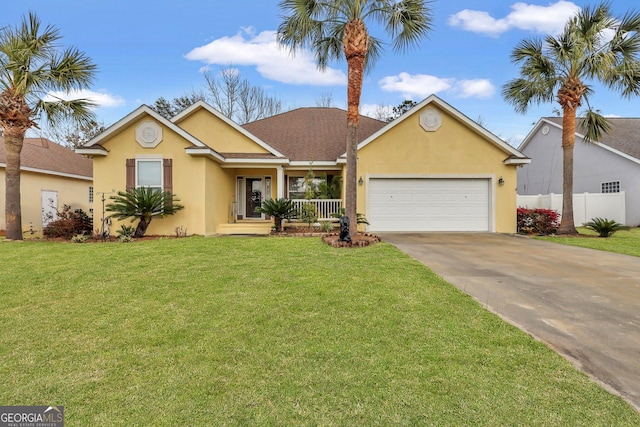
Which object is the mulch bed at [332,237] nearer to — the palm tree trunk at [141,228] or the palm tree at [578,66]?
the palm tree trunk at [141,228]

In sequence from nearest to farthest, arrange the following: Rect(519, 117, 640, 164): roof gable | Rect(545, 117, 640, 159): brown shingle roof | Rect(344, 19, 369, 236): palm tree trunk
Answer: Rect(344, 19, 369, 236): palm tree trunk, Rect(519, 117, 640, 164): roof gable, Rect(545, 117, 640, 159): brown shingle roof

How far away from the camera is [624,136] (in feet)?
60.4

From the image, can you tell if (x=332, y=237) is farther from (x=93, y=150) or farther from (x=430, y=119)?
(x=93, y=150)

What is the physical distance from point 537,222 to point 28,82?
19010mm

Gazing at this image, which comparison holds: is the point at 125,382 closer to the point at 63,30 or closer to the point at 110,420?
the point at 110,420

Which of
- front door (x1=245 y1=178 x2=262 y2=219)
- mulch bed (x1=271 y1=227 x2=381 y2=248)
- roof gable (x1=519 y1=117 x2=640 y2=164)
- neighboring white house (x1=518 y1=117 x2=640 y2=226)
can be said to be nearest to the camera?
mulch bed (x1=271 y1=227 x2=381 y2=248)

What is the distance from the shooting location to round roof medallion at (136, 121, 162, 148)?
444 inches

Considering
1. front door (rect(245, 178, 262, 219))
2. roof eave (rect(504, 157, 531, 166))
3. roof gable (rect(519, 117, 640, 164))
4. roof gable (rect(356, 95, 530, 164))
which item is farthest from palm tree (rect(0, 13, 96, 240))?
roof gable (rect(519, 117, 640, 164))

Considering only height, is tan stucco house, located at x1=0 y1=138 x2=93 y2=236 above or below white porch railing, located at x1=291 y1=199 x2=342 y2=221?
above

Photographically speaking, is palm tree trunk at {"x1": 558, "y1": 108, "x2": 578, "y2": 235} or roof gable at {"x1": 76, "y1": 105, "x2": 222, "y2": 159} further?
palm tree trunk at {"x1": 558, "y1": 108, "x2": 578, "y2": 235}

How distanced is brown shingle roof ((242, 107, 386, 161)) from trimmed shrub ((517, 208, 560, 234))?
754 cm

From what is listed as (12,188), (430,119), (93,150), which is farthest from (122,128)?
(430,119)

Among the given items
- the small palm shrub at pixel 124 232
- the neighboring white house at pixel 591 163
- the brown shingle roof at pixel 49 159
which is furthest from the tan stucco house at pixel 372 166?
the brown shingle roof at pixel 49 159

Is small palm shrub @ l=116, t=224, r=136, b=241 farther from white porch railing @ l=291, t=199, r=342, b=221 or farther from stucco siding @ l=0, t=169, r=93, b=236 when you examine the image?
white porch railing @ l=291, t=199, r=342, b=221
